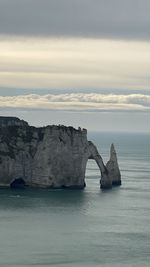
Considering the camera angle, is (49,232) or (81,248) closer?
(81,248)

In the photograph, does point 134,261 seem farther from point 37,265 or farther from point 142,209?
point 142,209

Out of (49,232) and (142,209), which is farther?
(142,209)

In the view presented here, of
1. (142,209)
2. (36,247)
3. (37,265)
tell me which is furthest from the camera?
(142,209)

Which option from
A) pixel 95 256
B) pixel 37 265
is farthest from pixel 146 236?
pixel 37 265

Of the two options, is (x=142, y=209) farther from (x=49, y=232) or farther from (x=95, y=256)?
(x=95, y=256)

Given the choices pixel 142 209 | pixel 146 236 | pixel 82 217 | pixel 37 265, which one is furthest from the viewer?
pixel 142 209

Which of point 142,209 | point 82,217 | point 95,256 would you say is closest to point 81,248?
point 95,256

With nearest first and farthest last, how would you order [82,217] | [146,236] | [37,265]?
[37,265]
[146,236]
[82,217]

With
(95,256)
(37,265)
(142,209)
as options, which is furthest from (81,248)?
(142,209)

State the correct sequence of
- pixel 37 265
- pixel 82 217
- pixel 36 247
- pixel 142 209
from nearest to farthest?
pixel 37 265, pixel 36 247, pixel 82 217, pixel 142 209
